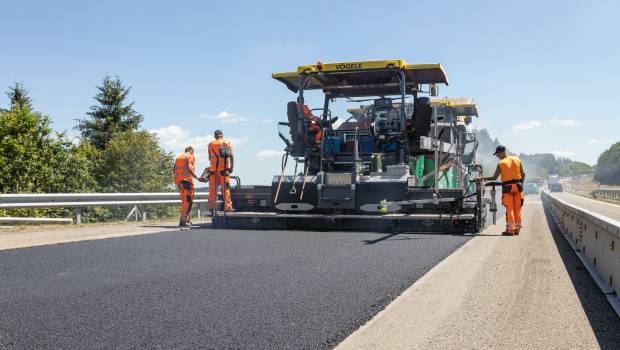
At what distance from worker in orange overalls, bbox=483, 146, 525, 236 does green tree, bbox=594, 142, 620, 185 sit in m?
82.2

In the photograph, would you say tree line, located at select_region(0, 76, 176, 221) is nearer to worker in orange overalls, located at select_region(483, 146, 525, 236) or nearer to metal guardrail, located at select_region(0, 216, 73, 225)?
metal guardrail, located at select_region(0, 216, 73, 225)

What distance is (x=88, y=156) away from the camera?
36.2m

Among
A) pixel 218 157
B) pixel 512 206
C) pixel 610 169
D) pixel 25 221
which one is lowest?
pixel 25 221

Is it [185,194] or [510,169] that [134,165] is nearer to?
[185,194]

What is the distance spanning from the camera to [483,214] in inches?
404

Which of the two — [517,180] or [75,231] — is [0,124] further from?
[517,180]

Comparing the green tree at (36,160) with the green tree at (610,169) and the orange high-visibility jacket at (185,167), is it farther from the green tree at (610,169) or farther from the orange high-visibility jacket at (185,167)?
the green tree at (610,169)

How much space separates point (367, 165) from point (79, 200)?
20.6ft

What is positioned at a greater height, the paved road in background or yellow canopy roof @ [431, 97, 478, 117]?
yellow canopy roof @ [431, 97, 478, 117]

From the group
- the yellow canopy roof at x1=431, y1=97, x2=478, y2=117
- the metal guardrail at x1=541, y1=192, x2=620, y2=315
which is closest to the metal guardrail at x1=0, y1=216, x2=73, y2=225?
the yellow canopy roof at x1=431, y1=97, x2=478, y2=117

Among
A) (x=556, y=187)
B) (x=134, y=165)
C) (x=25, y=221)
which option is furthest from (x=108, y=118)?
(x=556, y=187)

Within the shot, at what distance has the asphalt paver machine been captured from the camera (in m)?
9.36

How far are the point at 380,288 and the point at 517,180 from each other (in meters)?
5.83

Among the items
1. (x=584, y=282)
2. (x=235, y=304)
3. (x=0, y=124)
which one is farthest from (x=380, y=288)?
(x=0, y=124)
